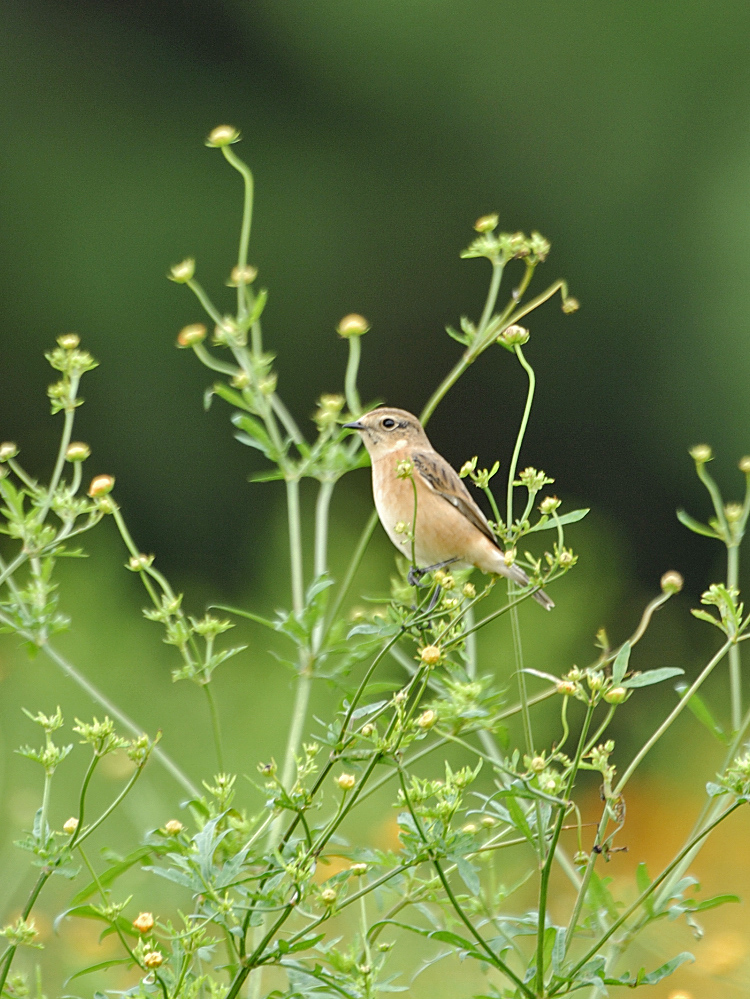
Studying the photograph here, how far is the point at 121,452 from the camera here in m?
7.94

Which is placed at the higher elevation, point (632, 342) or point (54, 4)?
point (54, 4)

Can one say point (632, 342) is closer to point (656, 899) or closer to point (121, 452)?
point (121, 452)

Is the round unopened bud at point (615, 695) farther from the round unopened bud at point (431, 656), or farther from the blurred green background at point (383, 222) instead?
the blurred green background at point (383, 222)

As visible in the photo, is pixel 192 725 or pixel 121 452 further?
pixel 121 452

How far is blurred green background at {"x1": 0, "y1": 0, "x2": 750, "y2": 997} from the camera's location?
7.79 m

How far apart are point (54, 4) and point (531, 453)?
178 inches

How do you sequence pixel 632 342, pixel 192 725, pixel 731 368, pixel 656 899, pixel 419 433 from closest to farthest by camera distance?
1. pixel 656 899
2. pixel 419 433
3. pixel 192 725
4. pixel 731 368
5. pixel 632 342

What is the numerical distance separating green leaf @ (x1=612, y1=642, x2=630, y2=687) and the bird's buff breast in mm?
909

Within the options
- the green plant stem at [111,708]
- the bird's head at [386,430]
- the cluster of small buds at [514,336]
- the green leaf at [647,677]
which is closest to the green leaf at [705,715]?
the green leaf at [647,677]

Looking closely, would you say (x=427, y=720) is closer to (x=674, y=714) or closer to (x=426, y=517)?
(x=674, y=714)

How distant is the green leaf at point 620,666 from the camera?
1.32 metres

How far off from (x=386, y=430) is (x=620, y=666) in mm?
1235

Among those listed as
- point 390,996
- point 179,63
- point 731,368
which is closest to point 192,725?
point 390,996

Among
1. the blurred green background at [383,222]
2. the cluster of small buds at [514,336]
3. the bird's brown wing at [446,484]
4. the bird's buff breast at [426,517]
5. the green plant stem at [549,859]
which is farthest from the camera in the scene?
the blurred green background at [383,222]
